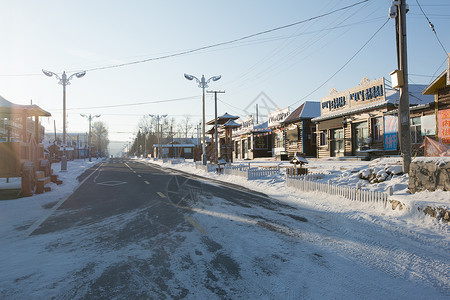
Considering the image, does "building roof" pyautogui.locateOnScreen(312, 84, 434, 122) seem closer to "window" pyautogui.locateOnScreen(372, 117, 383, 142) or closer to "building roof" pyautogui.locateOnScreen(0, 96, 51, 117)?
"window" pyautogui.locateOnScreen(372, 117, 383, 142)

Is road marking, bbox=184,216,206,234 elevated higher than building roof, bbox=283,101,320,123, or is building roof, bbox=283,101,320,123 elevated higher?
building roof, bbox=283,101,320,123

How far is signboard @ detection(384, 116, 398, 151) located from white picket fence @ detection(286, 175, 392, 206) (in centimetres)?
922

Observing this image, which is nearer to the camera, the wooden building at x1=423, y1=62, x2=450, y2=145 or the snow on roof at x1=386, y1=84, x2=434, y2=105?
the wooden building at x1=423, y1=62, x2=450, y2=145

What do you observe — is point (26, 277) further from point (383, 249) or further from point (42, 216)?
point (383, 249)

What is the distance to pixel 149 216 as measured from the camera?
693 cm

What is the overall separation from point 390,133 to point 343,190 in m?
11.5

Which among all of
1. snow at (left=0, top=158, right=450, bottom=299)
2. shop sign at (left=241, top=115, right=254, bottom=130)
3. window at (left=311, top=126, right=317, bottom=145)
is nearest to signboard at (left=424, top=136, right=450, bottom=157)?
snow at (left=0, top=158, right=450, bottom=299)

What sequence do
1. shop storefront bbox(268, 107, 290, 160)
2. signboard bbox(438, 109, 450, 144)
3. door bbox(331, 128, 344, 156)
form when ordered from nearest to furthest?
signboard bbox(438, 109, 450, 144) → door bbox(331, 128, 344, 156) → shop storefront bbox(268, 107, 290, 160)

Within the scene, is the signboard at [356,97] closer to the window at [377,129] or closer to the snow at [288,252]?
the window at [377,129]

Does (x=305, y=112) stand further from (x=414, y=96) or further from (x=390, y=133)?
(x=414, y=96)

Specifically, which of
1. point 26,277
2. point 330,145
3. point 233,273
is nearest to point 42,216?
point 26,277

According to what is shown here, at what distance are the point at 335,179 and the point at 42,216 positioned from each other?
11.4 meters

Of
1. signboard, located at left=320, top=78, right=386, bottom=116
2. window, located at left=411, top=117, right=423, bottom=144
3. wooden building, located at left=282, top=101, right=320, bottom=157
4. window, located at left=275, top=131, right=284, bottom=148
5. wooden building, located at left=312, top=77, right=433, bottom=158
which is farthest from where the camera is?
window, located at left=275, top=131, right=284, bottom=148

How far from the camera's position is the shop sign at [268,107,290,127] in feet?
102
